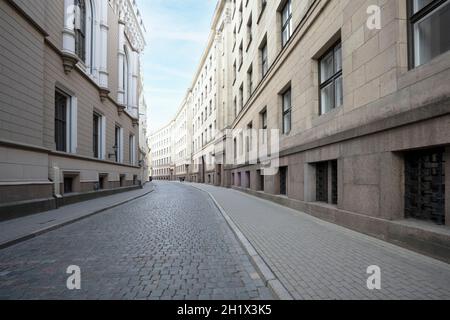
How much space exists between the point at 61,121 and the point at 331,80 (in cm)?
1207

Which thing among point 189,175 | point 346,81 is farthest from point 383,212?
point 189,175

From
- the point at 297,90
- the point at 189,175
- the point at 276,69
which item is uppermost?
the point at 276,69

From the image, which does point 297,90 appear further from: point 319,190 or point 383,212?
point 383,212

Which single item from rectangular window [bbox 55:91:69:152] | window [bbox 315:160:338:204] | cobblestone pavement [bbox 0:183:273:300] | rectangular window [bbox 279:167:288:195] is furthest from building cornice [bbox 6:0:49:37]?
rectangular window [bbox 279:167:288:195]

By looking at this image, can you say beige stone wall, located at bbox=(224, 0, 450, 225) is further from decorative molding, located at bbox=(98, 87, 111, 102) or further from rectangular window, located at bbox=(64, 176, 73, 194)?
decorative molding, located at bbox=(98, 87, 111, 102)

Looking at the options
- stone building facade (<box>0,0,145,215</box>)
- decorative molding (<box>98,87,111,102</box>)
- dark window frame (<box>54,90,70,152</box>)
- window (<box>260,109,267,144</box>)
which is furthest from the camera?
decorative molding (<box>98,87,111,102</box>)

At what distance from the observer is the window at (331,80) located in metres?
8.20

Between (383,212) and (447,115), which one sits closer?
(447,115)

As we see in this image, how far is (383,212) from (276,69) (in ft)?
31.1

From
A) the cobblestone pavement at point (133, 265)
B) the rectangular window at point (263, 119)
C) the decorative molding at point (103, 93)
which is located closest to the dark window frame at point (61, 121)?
the decorative molding at point (103, 93)

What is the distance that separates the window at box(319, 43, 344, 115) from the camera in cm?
820

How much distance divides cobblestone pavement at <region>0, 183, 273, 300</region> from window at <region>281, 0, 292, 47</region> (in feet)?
32.9

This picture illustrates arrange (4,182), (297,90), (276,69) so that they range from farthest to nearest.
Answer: (276,69)
(297,90)
(4,182)
